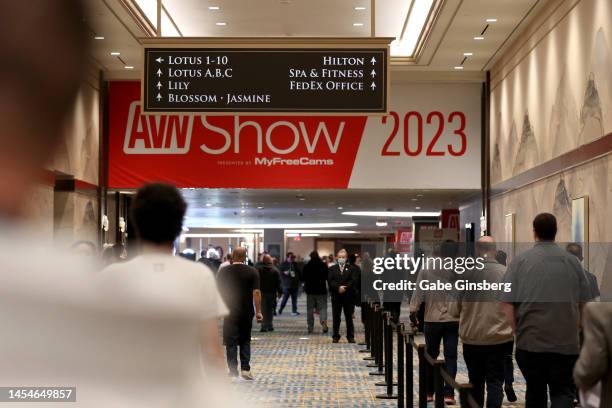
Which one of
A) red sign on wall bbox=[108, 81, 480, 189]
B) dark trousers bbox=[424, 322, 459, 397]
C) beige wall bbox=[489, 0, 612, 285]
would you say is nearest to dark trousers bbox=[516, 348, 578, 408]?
dark trousers bbox=[424, 322, 459, 397]

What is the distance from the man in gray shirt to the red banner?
14287 mm

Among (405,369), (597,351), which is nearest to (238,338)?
(405,369)

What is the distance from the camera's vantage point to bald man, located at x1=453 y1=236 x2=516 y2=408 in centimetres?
757

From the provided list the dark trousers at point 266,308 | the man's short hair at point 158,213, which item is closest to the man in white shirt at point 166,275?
→ the man's short hair at point 158,213

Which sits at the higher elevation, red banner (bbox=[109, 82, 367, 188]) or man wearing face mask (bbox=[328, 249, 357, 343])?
red banner (bbox=[109, 82, 367, 188])

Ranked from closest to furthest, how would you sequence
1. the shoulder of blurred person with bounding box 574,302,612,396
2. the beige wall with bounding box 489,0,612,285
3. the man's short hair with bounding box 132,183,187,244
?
the man's short hair with bounding box 132,183,187,244 → the shoulder of blurred person with bounding box 574,302,612,396 → the beige wall with bounding box 489,0,612,285

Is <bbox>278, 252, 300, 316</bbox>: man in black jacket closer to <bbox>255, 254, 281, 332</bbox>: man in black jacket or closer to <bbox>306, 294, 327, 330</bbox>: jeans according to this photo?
<bbox>255, 254, 281, 332</bbox>: man in black jacket

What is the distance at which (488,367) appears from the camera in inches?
301

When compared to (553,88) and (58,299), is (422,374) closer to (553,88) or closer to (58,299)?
(58,299)

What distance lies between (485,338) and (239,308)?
14.4 feet

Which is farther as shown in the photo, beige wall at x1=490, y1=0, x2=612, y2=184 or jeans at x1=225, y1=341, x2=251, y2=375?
beige wall at x1=490, y1=0, x2=612, y2=184

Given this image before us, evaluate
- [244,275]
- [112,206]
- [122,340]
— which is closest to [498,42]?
[244,275]

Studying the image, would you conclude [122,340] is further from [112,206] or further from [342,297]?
[112,206]

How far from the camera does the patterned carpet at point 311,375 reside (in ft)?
31.0
